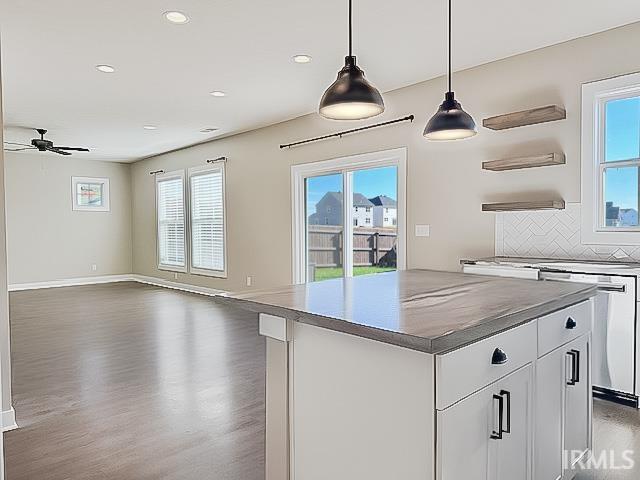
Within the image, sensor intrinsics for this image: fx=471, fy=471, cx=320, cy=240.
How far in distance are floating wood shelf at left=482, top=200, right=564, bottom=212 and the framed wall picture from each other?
8.90 metres

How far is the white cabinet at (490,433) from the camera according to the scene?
55.3 inches

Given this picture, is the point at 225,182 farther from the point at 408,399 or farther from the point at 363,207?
Answer: the point at 408,399

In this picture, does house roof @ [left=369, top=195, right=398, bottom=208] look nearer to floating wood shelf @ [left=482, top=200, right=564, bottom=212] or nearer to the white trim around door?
the white trim around door

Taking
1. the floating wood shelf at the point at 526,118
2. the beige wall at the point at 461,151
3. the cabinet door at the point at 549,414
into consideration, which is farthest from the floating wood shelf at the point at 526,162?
the cabinet door at the point at 549,414

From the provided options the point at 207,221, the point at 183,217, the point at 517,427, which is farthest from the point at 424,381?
the point at 183,217

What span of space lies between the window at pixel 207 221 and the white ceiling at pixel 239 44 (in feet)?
8.00

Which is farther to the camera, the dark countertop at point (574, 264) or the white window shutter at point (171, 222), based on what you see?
the white window shutter at point (171, 222)

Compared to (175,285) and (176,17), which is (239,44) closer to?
(176,17)

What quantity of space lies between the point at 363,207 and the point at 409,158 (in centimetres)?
97

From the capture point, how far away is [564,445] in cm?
206

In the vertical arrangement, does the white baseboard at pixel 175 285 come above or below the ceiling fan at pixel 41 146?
below

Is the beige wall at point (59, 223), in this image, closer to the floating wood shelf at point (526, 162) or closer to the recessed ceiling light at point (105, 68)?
the recessed ceiling light at point (105, 68)

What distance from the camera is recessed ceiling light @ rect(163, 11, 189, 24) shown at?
333 cm

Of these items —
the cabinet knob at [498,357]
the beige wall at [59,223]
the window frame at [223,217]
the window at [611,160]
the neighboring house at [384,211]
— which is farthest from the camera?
the beige wall at [59,223]
